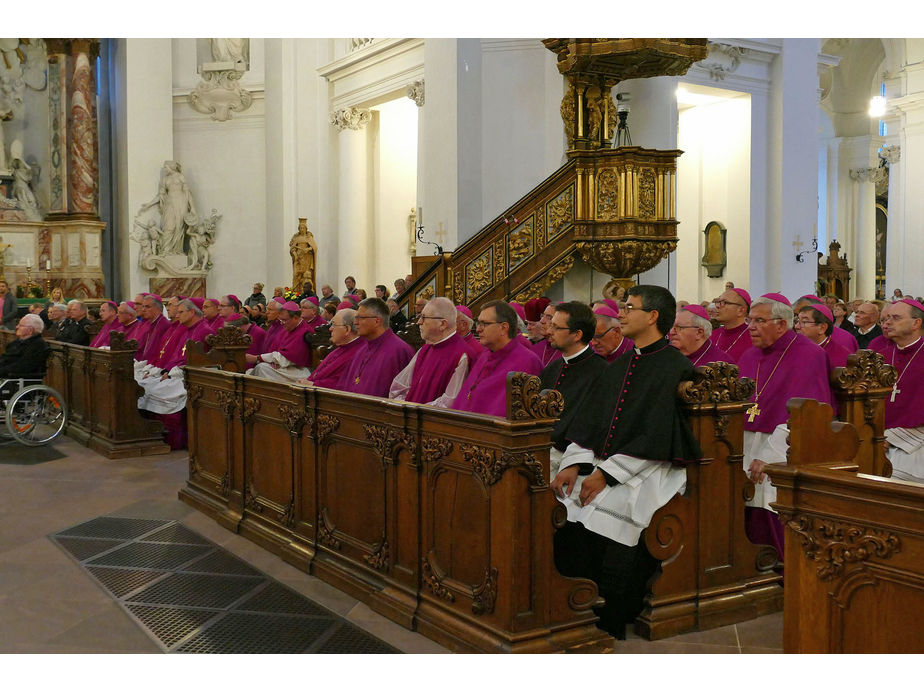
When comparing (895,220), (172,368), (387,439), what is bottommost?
(172,368)

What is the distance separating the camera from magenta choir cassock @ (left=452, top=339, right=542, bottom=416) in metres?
5.08

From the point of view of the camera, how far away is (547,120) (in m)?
15.2

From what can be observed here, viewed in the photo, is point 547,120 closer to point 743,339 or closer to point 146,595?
point 743,339

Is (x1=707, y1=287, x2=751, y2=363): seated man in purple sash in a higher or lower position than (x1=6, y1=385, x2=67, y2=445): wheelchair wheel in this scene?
higher

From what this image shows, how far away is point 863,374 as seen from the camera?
5.00 m

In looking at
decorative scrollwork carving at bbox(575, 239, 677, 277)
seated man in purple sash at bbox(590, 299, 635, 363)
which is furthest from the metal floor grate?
decorative scrollwork carving at bbox(575, 239, 677, 277)

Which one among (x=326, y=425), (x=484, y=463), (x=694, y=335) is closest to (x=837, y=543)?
(x=484, y=463)

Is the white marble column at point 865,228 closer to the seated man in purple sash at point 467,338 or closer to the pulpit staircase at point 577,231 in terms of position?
the pulpit staircase at point 577,231

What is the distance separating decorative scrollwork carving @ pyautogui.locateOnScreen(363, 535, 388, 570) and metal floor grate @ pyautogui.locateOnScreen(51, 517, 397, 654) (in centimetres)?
33

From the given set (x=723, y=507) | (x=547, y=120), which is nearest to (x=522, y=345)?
(x=723, y=507)

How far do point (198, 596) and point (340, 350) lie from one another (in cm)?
304

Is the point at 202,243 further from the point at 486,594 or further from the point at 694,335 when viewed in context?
the point at 486,594

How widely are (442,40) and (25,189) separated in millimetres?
Result: 11449

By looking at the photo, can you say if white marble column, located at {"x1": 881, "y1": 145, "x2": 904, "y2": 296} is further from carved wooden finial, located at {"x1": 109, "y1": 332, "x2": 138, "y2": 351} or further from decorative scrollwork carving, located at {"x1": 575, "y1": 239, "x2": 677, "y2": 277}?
carved wooden finial, located at {"x1": 109, "y1": 332, "x2": 138, "y2": 351}
